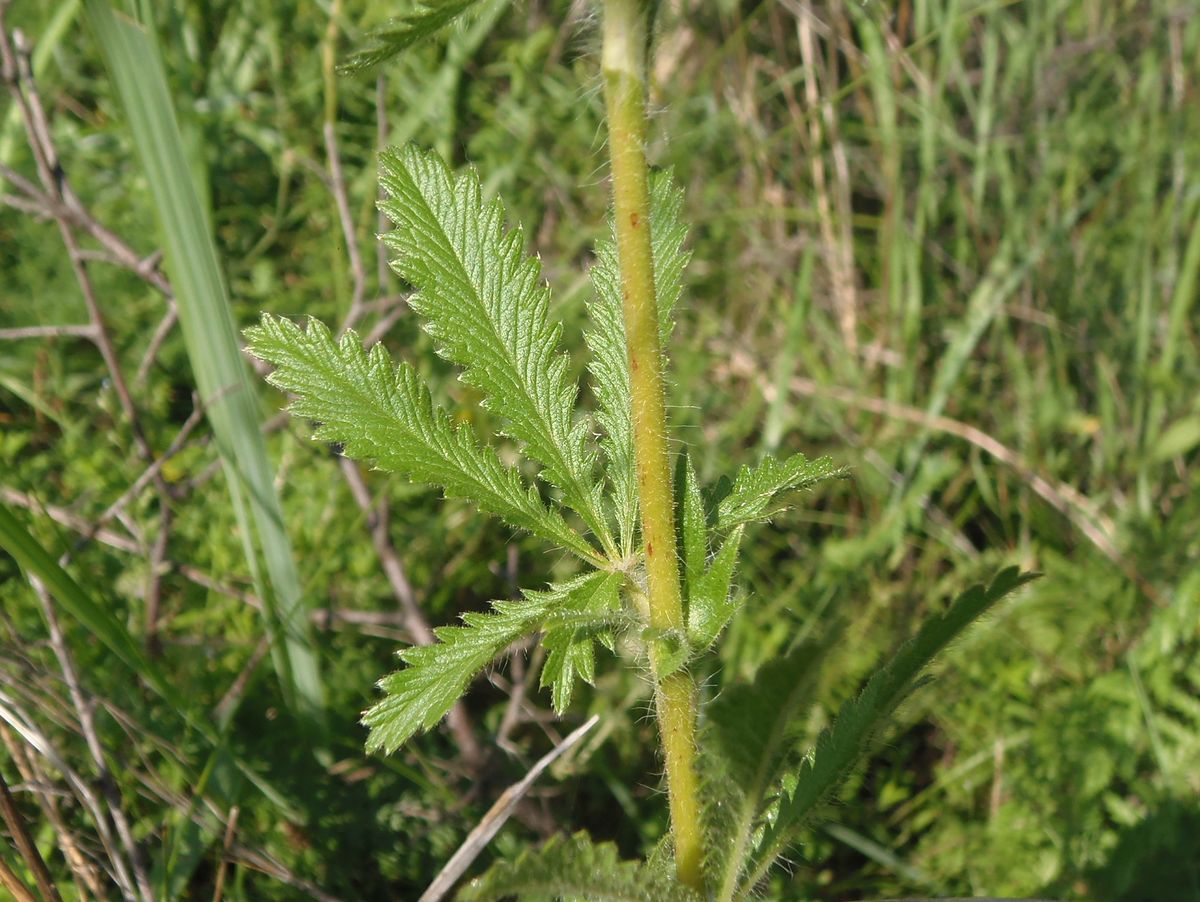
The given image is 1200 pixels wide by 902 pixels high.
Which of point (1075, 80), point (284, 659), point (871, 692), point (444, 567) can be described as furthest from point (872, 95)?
point (871, 692)

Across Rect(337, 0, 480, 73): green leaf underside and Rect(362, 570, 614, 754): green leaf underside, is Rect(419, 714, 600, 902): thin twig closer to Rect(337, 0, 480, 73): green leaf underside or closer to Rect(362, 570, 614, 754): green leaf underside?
Rect(362, 570, 614, 754): green leaf underside

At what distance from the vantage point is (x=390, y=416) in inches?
41.8

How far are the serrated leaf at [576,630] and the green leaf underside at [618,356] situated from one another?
0.07 m

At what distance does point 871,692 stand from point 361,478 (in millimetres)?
1316

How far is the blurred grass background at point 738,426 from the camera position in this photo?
1785mm

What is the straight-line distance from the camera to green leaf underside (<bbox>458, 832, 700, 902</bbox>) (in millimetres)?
839

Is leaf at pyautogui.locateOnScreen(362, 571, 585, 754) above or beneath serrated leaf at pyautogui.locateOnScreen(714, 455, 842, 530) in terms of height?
beneath

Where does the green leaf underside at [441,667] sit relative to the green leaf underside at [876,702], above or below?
above

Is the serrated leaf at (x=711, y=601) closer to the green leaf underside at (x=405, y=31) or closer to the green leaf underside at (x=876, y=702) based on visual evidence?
the green leaf underside at (x=876, y=702)

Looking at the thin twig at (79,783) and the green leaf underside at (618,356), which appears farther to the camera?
the thin twig at (79,783)

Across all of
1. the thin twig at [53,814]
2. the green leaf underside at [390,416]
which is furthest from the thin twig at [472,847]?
the thin twig at [53,814]

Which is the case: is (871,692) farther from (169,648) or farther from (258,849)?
(169,648)

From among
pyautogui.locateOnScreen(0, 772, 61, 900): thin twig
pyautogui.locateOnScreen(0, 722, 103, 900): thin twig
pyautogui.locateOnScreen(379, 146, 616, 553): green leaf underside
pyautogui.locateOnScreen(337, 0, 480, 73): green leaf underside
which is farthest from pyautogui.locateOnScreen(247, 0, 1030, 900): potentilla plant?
pyautogui.locateOnScreen(0, 722, 103, 900): thin twig

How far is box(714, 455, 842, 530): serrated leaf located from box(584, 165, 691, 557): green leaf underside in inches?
3.8
